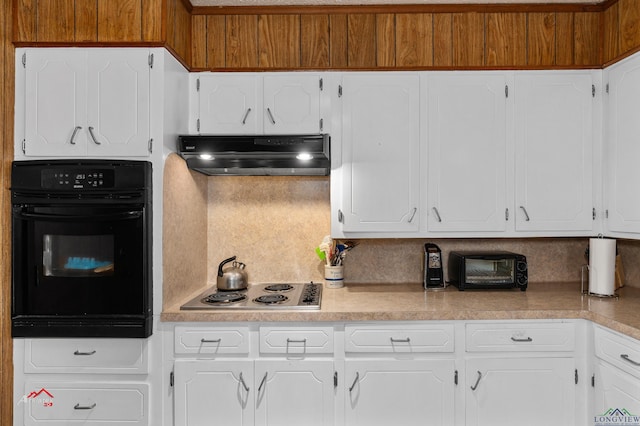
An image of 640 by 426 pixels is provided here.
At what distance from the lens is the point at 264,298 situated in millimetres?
2166

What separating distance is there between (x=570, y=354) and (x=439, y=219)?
885 mm

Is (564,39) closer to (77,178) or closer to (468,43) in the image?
(468,43)

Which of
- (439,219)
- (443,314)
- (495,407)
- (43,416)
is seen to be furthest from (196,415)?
(439,219)

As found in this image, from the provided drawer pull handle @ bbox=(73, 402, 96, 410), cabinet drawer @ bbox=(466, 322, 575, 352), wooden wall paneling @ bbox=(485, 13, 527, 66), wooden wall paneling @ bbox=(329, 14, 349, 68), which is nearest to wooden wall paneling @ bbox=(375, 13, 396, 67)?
wooden wall paneling @ bbox=(329, 14, 349, 68)

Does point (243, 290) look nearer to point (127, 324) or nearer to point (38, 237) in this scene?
point (127, 324)

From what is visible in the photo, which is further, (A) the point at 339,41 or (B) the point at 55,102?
(A) the point at 339,41

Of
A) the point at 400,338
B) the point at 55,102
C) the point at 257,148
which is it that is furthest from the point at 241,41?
the point at 400,338

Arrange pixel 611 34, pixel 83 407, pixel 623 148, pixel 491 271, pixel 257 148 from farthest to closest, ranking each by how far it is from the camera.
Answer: pixel 491 271 → pixel 611 34 → pixel 623 148 → pixel 257 148 → pixel 83 407

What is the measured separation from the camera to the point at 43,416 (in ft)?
6.26

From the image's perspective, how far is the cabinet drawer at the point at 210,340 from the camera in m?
1.95

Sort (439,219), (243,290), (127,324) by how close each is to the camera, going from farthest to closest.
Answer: (243,290) < (439,219) < (127,324)

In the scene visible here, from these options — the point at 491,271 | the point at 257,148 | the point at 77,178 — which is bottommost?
the point at 491,271

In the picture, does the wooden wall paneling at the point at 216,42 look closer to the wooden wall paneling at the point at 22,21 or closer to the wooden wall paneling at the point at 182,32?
the wooden wall paneling at the point at 182,32

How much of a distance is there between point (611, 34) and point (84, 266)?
297cm
